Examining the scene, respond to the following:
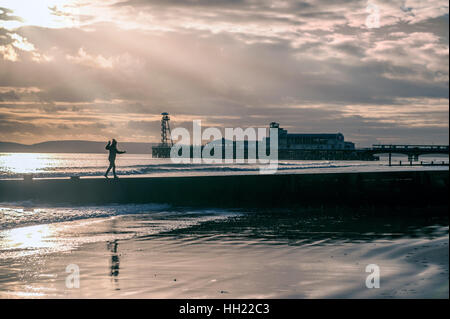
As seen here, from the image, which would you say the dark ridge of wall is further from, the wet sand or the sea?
the wet sand

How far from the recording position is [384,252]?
866 centimetres

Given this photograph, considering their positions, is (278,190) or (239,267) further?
(278,190)

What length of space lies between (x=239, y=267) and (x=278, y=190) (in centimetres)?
1304

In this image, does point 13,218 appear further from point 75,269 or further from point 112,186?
point 75,269

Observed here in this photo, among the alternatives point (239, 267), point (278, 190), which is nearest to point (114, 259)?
point (239, 267)

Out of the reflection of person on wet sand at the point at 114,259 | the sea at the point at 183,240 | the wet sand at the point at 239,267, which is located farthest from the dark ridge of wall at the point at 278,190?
the reflection of person on wet sand at the point at 114,259

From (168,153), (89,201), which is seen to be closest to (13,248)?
(89,201)

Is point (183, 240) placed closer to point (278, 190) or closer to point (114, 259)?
point (114, 259)

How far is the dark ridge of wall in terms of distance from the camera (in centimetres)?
1994

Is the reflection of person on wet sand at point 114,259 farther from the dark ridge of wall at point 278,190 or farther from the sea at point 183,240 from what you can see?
the dark ridge of wall at point 278,190

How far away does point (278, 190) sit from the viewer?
20469 millimetres

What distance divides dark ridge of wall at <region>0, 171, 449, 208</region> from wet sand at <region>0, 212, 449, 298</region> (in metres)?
8.96

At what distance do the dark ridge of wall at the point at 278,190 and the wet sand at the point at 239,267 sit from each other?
896cm
